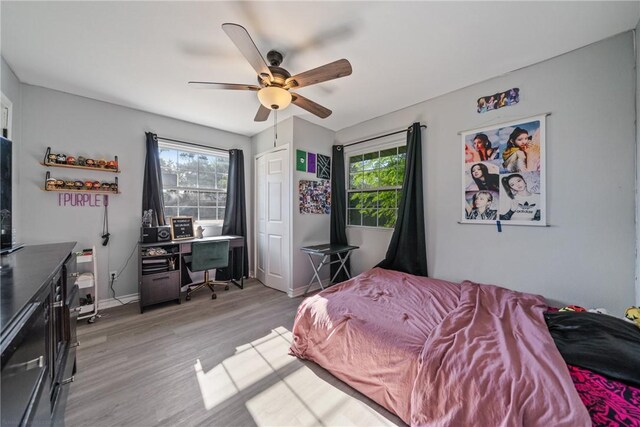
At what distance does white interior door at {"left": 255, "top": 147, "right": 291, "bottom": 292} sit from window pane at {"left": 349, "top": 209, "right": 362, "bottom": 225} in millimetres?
1050

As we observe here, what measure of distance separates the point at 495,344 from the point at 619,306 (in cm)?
137

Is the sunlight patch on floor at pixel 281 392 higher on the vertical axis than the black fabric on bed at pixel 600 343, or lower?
lower

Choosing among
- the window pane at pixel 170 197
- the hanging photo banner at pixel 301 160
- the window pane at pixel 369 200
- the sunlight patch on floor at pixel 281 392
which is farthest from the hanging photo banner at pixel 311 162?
the sunlight patch on floor at pixel 281 392

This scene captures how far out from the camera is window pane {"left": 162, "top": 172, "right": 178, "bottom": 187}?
341 centimetres

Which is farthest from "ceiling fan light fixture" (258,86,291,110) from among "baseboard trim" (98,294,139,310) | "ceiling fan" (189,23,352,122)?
"baseboard trim" (98,294,139,310)

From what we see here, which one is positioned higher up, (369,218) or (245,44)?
(245,44)

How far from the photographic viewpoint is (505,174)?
2.27 metres

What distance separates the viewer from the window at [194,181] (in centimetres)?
345

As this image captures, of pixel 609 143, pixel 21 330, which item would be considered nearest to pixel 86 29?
pixel 21 330

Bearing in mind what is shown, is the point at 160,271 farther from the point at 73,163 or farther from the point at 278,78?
the point at 278,78

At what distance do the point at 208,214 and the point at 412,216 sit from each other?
125 inches

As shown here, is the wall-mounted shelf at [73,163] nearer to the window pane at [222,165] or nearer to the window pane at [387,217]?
the window pane at [222,165]

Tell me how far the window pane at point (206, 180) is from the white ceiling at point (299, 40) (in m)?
1.37

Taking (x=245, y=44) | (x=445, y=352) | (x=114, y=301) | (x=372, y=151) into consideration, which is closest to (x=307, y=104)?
(x=245, y=44)
